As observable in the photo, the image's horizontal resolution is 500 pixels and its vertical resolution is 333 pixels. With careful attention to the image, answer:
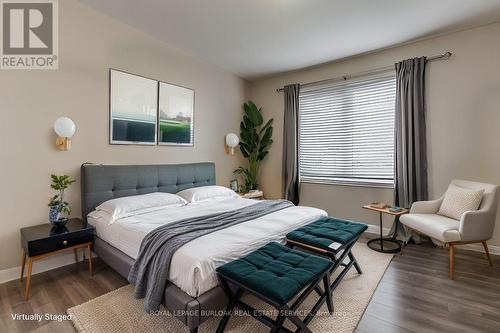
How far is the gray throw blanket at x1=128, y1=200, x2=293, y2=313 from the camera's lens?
1642mm

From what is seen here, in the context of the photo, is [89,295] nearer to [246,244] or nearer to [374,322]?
[246,244]

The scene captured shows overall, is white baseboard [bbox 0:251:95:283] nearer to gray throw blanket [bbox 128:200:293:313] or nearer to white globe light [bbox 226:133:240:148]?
gray throw blanket [bbox 128:200:293:313]

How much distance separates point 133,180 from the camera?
3016 mm

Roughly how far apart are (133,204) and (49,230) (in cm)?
74

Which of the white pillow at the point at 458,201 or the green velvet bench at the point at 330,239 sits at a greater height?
the white pillow at the point at 458,201

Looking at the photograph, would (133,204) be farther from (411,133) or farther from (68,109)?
(411,133)

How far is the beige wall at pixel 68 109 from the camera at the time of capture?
2277 millimetres

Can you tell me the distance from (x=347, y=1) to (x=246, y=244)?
2.58m

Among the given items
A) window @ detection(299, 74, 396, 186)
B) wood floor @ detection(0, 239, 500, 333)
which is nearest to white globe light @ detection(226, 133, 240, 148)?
window @ detection(299, 74, 396, 186)

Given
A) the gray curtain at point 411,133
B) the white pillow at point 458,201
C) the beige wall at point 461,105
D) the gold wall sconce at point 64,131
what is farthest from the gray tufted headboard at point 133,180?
the white pillow at point 458,201

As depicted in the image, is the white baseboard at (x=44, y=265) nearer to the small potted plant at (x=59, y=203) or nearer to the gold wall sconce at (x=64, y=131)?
the small potted plant at (x=59, y=203)

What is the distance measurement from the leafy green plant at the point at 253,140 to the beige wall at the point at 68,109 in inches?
61.2

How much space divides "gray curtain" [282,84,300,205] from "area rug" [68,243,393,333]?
2.30 m

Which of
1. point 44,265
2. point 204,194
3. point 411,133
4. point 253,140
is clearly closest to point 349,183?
point 411,133
